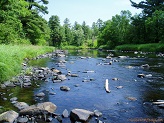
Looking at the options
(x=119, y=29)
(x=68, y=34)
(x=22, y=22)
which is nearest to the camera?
(x=22, y=22)

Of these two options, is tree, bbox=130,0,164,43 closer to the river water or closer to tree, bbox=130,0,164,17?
tree, bbox=130,0,164,17

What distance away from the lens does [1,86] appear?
11.7 meters

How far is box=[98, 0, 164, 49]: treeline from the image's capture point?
5243 cm

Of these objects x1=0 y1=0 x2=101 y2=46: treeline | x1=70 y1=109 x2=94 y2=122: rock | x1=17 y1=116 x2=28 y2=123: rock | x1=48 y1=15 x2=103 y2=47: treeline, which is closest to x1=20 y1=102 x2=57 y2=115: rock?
x1=17 y1=116 x2=28 y2=123: rock

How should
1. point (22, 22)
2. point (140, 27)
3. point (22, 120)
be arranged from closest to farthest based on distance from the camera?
point (22, 120)
point (22, 22)
point (140, 27)

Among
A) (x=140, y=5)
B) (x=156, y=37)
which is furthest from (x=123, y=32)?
(x=156, y=37)

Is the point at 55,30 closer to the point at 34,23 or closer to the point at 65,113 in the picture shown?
the point at 34,23

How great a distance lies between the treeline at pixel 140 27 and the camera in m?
52.4

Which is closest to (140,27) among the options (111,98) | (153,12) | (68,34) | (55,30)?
(153,12)

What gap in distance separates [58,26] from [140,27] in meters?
35.8

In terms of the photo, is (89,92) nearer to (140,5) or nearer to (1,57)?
(1,57)

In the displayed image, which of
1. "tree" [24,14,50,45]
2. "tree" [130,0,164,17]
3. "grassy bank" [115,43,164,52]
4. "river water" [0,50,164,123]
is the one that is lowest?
"river water" [0,50,164,123]

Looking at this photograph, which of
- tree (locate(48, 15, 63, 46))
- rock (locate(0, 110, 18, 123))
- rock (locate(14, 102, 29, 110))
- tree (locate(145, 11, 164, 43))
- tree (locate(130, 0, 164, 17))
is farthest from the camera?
tree (locate(48, 15, 63, 46))

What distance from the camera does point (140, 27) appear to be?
62219mm
